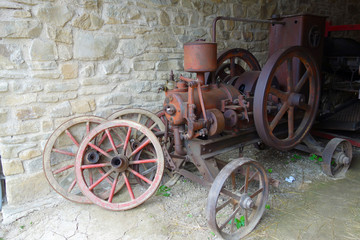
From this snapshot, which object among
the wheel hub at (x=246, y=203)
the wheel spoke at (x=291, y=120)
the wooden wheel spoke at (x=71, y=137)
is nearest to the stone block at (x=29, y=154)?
the wooden wheel spoke at (x=71, y=137)

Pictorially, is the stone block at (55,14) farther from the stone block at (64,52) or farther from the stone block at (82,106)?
the stone block at (82,106)

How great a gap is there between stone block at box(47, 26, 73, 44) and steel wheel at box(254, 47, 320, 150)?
184 centimetres

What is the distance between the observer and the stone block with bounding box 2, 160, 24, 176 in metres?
2.52

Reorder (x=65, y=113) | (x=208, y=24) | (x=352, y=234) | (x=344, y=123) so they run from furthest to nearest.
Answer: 1. (x=344, y=123)
2. (x=208, y=24)
3. (x=65, y=113)
4. (x=352, y=234)

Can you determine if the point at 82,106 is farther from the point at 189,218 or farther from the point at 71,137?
the point at 189,218

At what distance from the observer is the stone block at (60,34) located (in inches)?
99.3

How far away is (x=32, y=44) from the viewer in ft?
8.06

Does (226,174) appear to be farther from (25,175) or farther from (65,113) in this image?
(25,175)

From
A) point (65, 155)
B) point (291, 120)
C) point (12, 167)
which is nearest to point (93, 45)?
point (65, 155)

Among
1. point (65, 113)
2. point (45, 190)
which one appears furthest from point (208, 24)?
point (45, 190)

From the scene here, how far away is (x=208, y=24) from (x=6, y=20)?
→ 2308mm

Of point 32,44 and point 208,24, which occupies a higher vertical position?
point 208,24

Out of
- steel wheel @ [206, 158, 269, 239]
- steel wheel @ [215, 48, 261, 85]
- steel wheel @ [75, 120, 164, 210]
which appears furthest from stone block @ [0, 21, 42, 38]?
steel wheel @ [206, 158, 269, 239]

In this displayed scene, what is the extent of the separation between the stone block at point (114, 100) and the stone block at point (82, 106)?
3.0 inches
